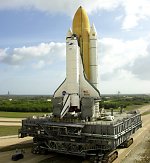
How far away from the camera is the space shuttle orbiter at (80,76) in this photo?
26.8m

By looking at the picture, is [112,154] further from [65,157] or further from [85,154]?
[65,157]

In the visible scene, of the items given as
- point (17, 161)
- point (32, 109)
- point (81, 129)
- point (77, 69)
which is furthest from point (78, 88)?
point (32, 109)

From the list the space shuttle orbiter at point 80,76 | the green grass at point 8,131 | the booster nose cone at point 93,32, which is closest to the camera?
the space shuttle orbiter at point 80,76

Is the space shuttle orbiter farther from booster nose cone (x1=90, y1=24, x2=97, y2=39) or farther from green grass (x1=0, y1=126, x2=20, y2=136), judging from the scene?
green grass (x1=0, y1=126, x2=20, y2=136)

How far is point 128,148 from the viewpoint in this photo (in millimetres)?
28875

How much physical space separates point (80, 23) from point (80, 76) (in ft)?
19.3

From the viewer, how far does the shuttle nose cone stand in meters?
29.8

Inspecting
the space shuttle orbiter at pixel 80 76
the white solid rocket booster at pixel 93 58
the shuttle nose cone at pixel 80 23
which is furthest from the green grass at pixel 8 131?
the shuttle nose cone at pixel 80 23

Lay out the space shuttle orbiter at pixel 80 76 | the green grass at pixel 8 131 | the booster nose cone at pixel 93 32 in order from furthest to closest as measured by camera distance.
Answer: the green grass at pixel 8 131
the booster nose cone at pixel 93 32
the space shuttle orbiter at pixel 80 76

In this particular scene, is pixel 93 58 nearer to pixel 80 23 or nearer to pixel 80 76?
pixel 80 76

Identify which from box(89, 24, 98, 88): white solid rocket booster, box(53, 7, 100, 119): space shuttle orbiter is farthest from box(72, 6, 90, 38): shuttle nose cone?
box(89, 24, 98, 88): white solid rocket booster

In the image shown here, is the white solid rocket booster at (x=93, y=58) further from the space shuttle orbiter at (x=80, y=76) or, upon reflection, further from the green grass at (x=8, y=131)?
the green grass at (x=8, y=131)

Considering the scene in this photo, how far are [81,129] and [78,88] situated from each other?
5.48m

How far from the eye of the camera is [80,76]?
93.4 ft
